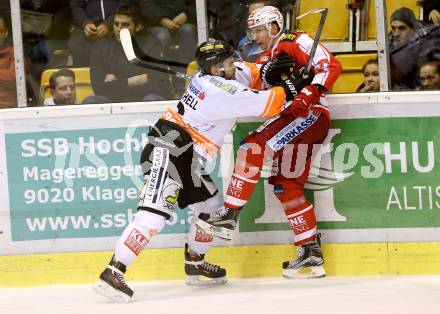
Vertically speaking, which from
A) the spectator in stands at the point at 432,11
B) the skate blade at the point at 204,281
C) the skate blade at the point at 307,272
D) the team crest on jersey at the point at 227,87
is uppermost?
the spectator in stands at the point at 432,11

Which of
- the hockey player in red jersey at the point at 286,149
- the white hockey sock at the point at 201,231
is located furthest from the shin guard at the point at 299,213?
the white hockey sock at the point at 201,231

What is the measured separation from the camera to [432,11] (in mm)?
5422

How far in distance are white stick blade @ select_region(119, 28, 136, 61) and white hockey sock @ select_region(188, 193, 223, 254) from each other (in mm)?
902

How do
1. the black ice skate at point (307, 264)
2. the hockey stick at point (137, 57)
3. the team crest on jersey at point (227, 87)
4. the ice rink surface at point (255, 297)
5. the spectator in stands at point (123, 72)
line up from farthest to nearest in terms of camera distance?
the spectator in stands at point (123, 72) < the hockey stick at point (137, 57) < the black ice skate at point (307, 264) < the team crest on jersey at point (227, 87) < the ice rink surface at point (255, 297)

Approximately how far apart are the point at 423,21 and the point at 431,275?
1377 millimetres

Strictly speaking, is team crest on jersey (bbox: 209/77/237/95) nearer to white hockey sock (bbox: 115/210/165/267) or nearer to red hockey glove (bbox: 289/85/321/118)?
red hockey glove (bbox: 289/85/321/118)

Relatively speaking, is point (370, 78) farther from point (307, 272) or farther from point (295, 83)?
point (307, 272)

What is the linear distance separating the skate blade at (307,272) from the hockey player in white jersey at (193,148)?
17.5 inches

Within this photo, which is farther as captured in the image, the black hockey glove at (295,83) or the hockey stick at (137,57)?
the hockey stick at (137,57)

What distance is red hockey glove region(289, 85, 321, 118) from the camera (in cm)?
521

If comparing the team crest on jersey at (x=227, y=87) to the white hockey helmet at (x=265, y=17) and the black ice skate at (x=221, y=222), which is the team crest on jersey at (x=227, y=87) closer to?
the white hockey helmet at (x=265, y=17)

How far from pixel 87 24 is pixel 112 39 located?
16 centimetres

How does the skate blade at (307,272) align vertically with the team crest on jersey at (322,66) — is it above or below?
below

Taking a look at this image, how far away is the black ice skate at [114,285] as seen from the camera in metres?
5.07
